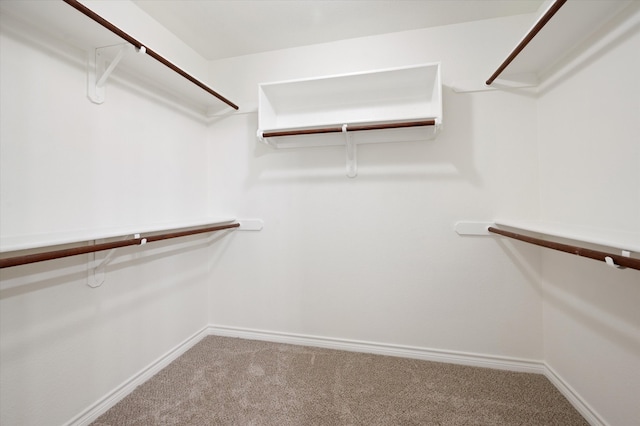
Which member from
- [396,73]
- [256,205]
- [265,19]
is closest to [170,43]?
[265,19]

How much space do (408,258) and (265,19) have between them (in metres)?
1.81

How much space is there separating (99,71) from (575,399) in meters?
2.93

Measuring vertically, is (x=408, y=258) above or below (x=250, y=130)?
→ below

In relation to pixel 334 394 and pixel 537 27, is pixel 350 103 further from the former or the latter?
pixel 334 394

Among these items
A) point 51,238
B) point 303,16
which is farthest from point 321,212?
point 51,238

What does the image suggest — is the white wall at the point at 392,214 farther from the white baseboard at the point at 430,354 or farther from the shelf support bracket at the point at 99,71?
the shelf support bracket at the point at 99,71

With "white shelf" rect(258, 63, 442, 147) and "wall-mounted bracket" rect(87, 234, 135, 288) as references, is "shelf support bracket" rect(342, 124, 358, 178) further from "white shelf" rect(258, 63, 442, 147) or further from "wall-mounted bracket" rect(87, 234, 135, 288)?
"wall-mounted bracket" rect(87, 234, 135, 288)

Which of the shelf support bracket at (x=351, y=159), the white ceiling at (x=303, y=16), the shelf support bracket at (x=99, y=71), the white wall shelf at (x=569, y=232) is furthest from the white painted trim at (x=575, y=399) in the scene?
the shelf support bracket at (x=99, y=71)

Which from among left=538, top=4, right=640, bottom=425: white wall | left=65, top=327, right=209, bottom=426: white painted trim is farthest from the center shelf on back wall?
left=65, top=327, right=209, bottom=426: white painted trim

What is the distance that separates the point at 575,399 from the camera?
1330mm

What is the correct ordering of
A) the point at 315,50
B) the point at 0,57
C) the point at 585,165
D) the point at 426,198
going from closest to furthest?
1. the point at 0,57
2. the point at 585,165
3. the point at 426,198
4. the point at 315,50

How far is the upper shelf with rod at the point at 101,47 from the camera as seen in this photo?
1.00 metres

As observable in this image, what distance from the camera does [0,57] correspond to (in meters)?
0.99

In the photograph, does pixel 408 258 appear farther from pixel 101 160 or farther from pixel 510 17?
pixel 101 160
